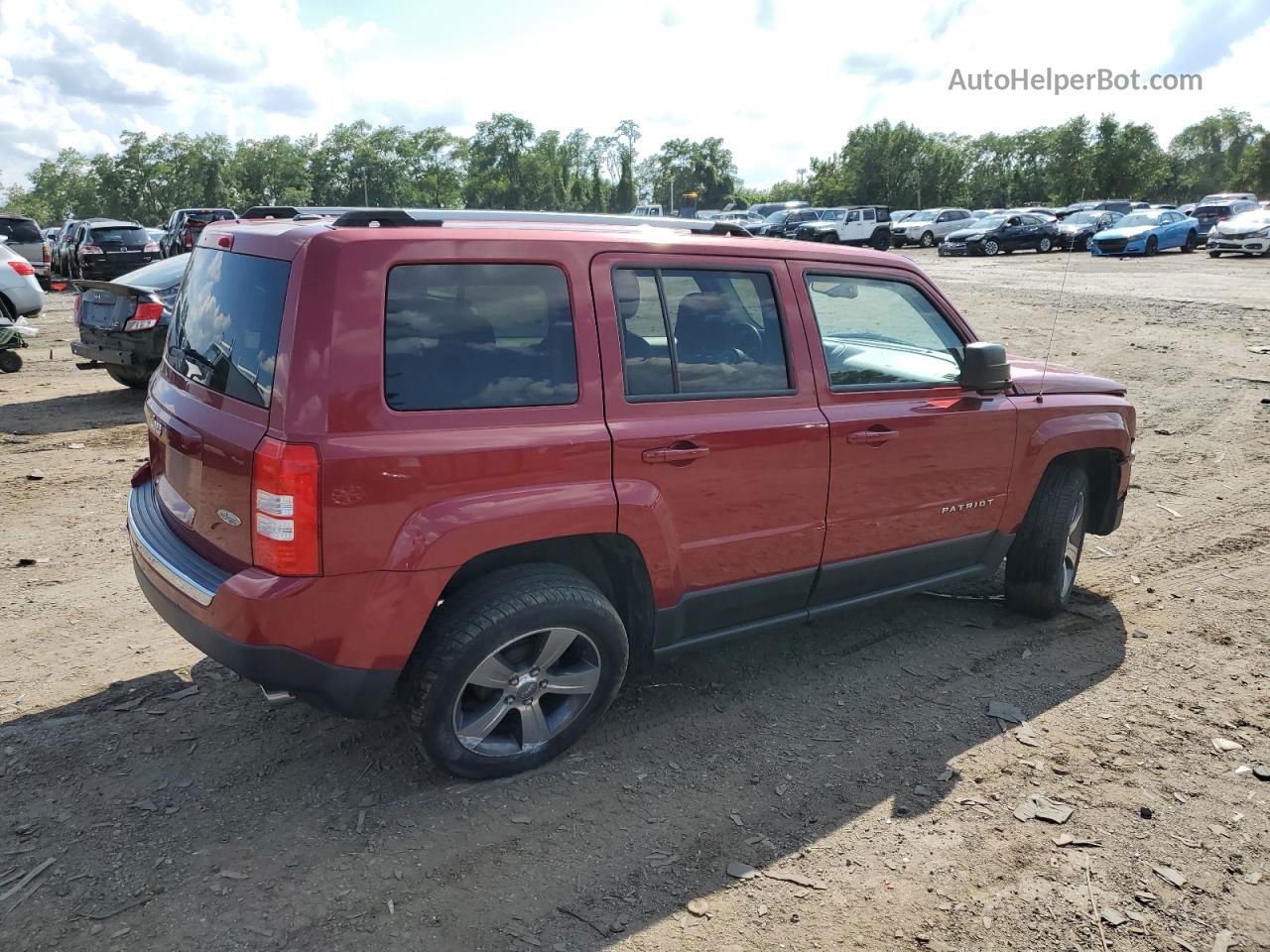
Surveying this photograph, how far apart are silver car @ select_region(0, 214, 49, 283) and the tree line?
221 ft

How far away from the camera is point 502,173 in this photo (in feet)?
346

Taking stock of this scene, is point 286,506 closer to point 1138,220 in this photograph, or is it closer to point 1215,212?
point 1138,220

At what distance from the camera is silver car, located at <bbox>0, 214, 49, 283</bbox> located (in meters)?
23.5

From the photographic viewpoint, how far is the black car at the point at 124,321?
941 cm

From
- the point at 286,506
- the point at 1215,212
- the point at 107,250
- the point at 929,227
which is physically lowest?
the point at 286,506

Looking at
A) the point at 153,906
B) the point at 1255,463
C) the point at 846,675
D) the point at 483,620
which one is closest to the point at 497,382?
the point at 483,620

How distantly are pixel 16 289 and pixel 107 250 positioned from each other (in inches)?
465

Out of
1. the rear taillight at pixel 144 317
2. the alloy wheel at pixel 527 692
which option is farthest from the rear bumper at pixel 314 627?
the rear taillight at pixel 144 317

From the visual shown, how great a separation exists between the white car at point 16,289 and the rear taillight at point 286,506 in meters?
13.2

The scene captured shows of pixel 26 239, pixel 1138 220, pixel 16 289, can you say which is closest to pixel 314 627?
pixel 16 289

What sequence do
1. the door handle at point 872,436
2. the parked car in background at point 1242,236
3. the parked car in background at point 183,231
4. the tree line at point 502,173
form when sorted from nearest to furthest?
the door handle at point 872,436 < the parked car in background at point 183,231 < the parked car in background at point 1242,236 < the tree line at point 502,173

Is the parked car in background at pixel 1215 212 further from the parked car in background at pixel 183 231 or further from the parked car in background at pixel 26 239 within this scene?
the parked car in background at pixel 26 239

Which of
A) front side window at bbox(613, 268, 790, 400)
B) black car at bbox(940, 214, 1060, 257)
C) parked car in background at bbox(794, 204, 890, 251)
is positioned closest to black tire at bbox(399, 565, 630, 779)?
front side window at bbox(613, 268, 790, 400)

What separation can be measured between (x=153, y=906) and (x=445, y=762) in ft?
3.10
